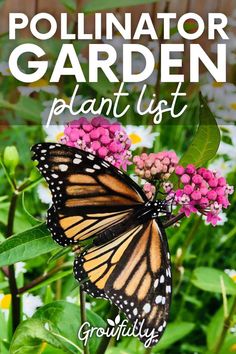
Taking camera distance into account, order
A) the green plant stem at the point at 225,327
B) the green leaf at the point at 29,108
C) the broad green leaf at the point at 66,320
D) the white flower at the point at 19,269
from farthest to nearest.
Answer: the green leaf at the point at 29,108, the white flower at the point at 19,269, the green plant stem at the point at 225,327, the broad green leaf at the point at 66,320

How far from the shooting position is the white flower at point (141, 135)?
3.89ft

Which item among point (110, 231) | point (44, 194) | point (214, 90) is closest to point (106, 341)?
point (110, 231)

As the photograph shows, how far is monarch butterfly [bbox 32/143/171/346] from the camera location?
0.73 metres

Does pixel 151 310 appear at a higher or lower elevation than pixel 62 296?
higher

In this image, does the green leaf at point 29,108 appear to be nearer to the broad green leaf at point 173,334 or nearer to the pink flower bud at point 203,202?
the broad green leaf at point 173,334

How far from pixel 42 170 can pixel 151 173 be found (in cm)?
11

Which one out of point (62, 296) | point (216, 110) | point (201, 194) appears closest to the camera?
point (201, 194)

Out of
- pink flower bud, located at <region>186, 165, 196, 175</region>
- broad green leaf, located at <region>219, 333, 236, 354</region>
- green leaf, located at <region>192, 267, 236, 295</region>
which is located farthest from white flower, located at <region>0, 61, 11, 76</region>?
pink flower bud, located at <region>186, 165, 196, 175</region>

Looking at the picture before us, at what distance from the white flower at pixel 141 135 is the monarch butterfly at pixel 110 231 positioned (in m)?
0.44

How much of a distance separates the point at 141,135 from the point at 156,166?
0.49m

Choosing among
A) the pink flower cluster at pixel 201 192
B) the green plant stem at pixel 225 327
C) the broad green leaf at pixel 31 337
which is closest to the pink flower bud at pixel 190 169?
the pink flower cluster at pixel 201 192

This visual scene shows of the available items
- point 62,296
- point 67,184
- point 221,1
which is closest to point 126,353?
point 62,296

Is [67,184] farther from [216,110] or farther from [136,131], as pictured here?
[216,110]

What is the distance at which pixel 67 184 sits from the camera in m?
0.74
